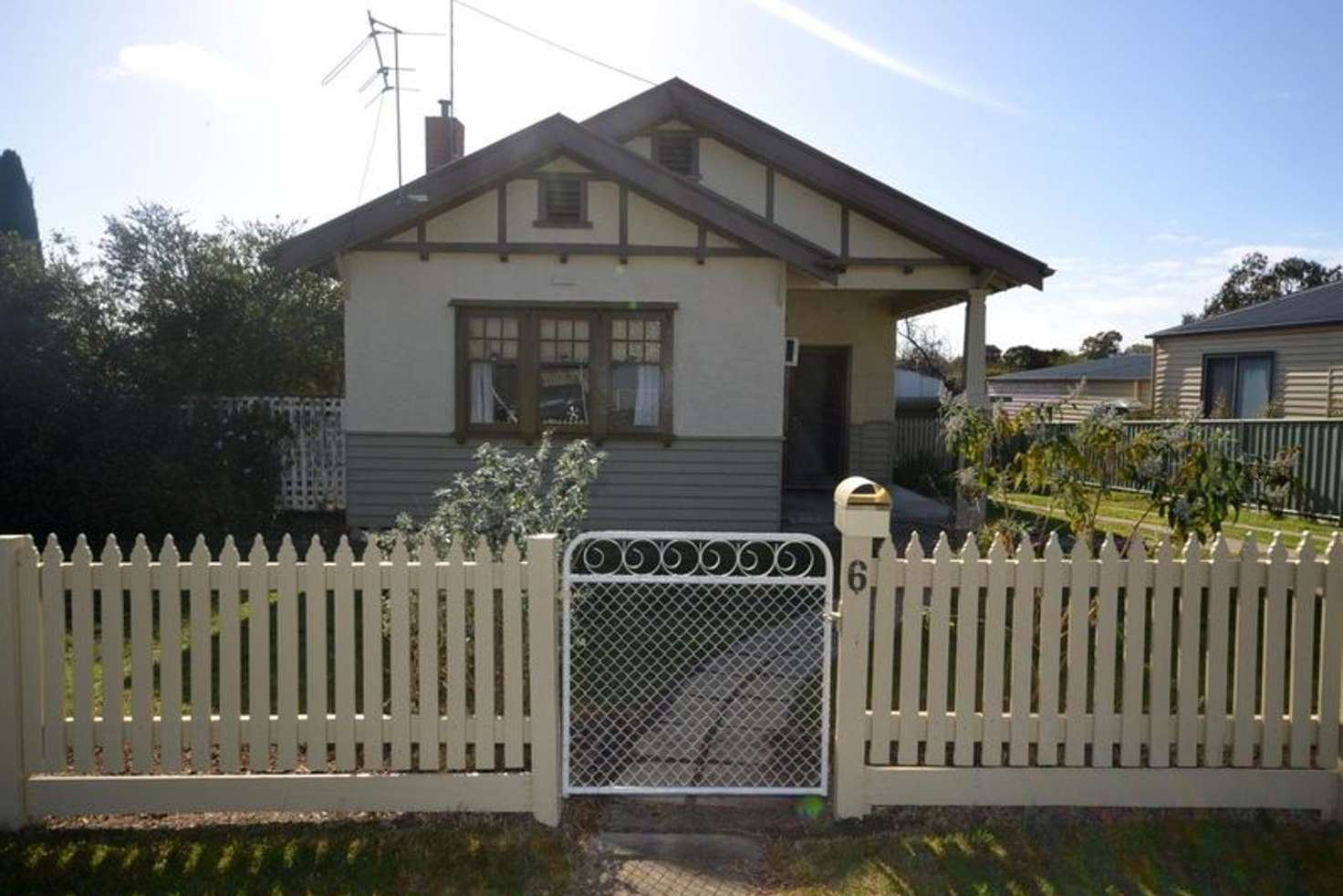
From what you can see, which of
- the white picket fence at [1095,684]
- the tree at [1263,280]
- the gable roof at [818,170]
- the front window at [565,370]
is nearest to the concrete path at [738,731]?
the white picket fence at [1095,684]

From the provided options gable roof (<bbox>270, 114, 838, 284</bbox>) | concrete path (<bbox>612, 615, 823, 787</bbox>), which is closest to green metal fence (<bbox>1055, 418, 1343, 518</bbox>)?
gable roof (<bbox>270, 114, 838, 284</bbox>)

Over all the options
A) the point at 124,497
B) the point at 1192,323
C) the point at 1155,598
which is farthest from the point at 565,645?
the point at 1192,323

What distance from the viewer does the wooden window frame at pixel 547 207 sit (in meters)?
10.1

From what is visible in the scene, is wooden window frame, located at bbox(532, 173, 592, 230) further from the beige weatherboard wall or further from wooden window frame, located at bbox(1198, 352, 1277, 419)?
wooden window frame, located at bbox(1198, 352, 1277, 419)

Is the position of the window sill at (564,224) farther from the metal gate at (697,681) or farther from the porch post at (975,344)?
the porch post at (975,344)

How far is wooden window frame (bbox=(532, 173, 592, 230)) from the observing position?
10086 millimetres

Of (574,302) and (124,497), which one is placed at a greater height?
(574,302)

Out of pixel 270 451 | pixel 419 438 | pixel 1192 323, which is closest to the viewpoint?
pixel 419 438

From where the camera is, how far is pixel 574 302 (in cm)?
1035

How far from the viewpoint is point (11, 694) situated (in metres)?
3.82

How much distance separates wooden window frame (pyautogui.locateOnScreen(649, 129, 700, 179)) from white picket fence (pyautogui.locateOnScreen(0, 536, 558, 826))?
9.15 metres

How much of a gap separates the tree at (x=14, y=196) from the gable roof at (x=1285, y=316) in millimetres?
28682

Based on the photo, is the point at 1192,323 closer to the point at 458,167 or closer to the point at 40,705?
the point at 458,167

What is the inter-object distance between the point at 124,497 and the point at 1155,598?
10.0 m
